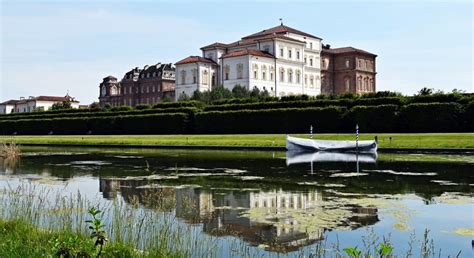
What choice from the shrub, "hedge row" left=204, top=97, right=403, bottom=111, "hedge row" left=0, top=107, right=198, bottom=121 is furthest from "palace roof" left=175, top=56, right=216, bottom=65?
the shrub

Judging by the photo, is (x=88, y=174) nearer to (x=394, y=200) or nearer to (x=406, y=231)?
(x=394, y=200)

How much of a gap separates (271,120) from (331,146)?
64.0 ft

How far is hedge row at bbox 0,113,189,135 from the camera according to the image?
56844mm

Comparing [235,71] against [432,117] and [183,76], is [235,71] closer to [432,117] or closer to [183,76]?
[183,76]

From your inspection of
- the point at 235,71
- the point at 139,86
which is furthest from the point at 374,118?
the point at 139,86

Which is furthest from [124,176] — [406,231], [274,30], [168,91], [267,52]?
[168,91]

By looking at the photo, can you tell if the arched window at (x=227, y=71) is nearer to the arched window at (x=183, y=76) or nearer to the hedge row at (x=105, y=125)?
the arched window at (x=183, y=76)

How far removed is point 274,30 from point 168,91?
102ft

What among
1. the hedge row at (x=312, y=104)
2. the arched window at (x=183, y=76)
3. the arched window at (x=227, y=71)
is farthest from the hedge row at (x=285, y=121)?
the arched window at (x=227, y=71)

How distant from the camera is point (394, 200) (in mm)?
12750

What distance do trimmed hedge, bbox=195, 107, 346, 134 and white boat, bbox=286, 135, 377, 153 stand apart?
15.7 m

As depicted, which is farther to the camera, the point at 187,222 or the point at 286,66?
the point at 286,66

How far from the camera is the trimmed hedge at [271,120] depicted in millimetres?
48562

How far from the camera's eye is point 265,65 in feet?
355
